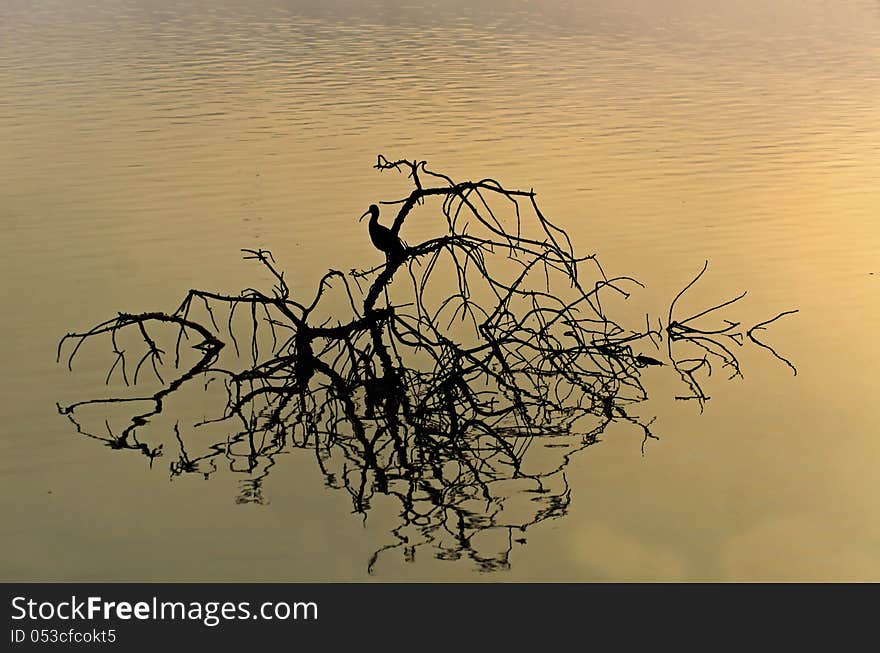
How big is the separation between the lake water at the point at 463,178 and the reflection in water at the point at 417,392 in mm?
121

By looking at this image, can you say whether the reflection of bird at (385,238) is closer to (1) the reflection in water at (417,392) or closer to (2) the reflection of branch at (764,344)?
(1) the reflection in water at (417,392)

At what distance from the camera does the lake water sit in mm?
5340

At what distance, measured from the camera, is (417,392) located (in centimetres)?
669

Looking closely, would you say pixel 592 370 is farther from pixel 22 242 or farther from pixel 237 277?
pixel 22 242

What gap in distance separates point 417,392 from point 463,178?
498 centimetres

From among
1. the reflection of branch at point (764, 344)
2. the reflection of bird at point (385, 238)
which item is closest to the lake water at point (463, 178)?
the reflection of branch at point (764, 344)

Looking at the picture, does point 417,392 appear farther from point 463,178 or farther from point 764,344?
point 463,178

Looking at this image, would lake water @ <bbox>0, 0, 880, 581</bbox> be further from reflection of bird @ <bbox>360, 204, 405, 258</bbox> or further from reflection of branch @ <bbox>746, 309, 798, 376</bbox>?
reflection of bird @ <bbox>360, 204, 405, 258</bbox>

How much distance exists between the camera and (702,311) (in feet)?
26.3

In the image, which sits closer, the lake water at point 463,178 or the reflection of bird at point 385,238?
the lake water at point 463,178

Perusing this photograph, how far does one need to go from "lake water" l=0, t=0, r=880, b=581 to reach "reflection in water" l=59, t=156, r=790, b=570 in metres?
0.12

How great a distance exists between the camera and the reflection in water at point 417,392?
5.68m

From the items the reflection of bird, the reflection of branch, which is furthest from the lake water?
the reflection of bird

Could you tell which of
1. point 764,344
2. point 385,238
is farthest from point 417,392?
point 764,344
